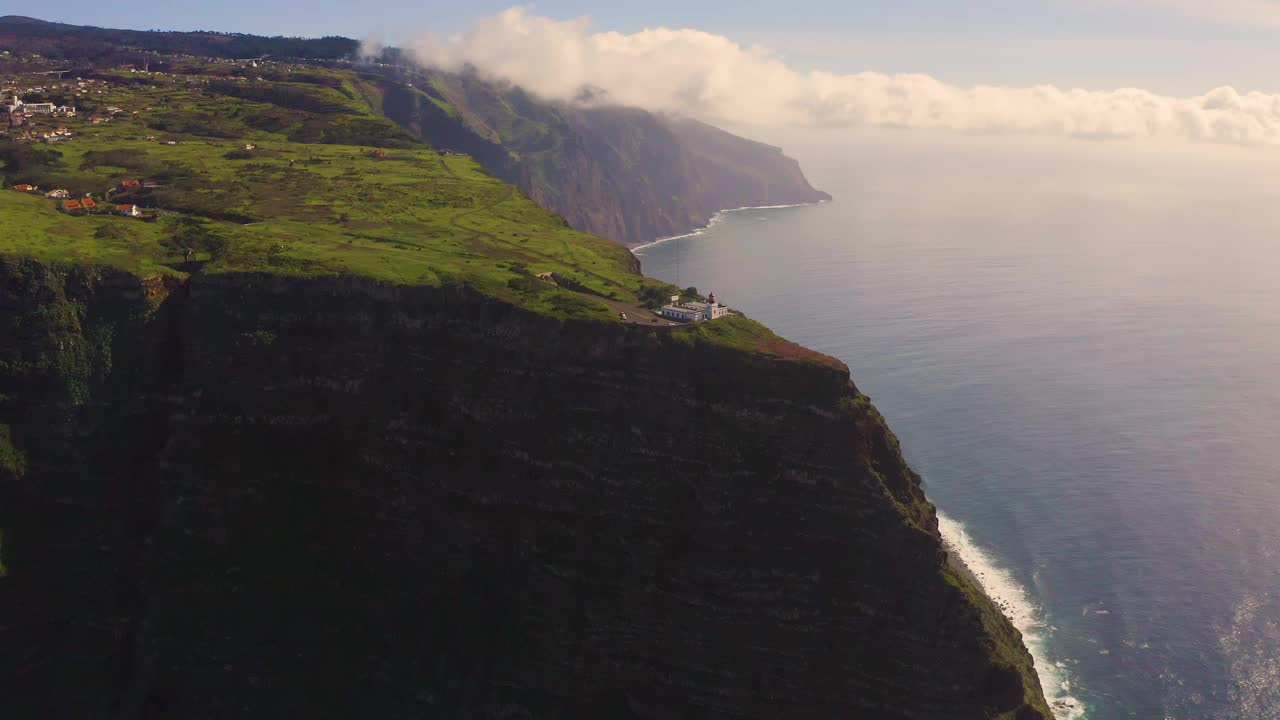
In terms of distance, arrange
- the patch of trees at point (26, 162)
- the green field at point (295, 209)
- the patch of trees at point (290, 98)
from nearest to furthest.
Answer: the green field at point (295, 209), the patch of trees at point (26, 162), the patch of trees at point (290, 98)

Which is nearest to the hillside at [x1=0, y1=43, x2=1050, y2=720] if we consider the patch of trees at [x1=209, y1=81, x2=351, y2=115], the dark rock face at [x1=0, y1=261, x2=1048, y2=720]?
the dark rock face at [x1=0, y1=261, x2=1048, y2=720]

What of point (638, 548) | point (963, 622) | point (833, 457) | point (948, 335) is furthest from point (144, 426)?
point (948, 335)

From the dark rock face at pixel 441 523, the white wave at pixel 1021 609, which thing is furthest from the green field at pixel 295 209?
the white wave at pixel 1021 609

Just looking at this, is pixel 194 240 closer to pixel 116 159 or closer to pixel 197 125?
pixel 116 159

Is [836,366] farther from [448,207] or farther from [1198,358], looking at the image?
[1198,358]

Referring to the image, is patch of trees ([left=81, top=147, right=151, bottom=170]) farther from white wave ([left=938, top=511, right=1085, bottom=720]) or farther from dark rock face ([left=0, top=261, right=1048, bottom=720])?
white wave ([left=938, top=511, right=1085, bottom=720])

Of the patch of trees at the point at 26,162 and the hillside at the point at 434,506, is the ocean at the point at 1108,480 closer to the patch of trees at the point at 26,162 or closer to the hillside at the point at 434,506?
the hillside at the point at 434,506
